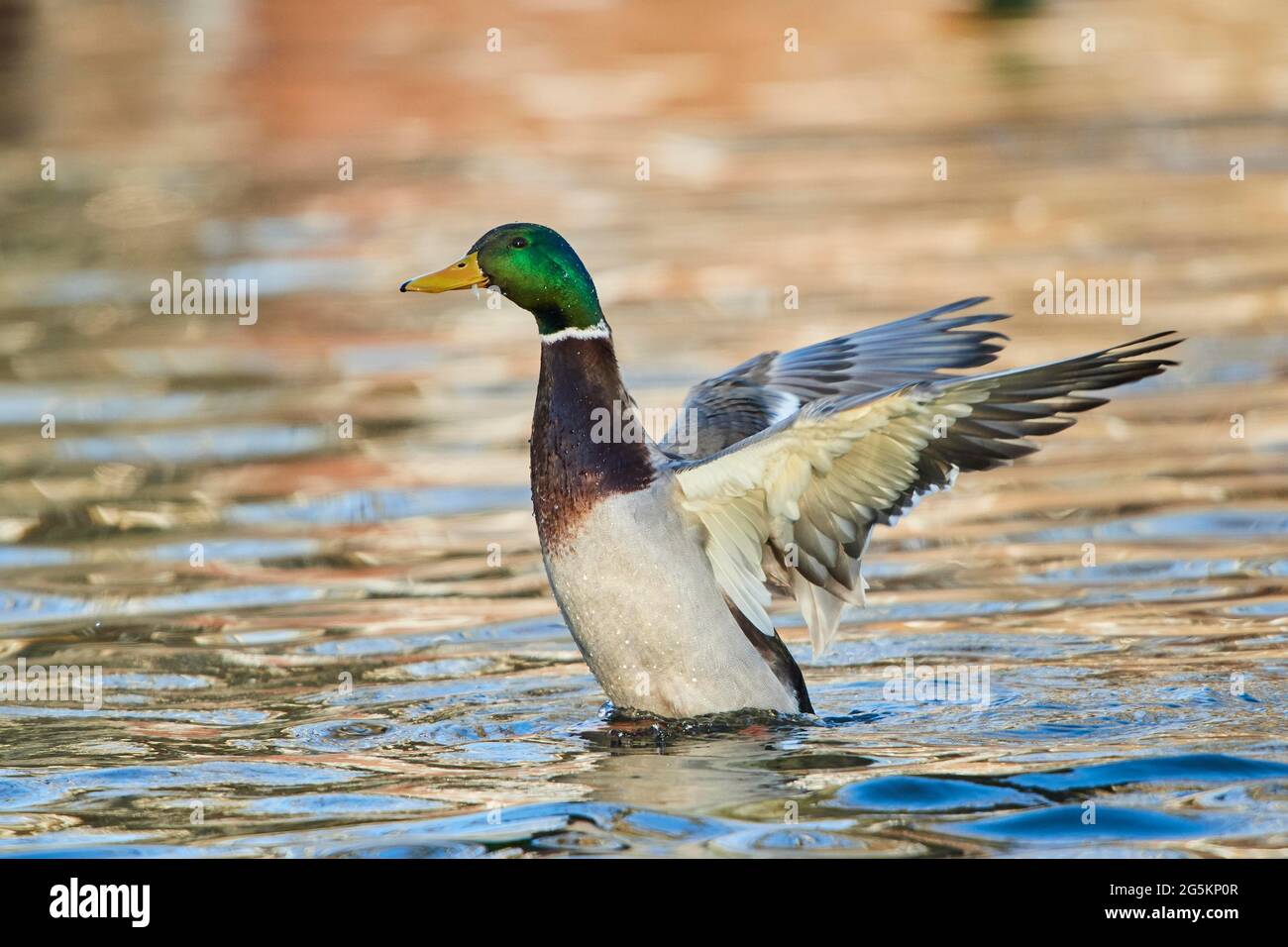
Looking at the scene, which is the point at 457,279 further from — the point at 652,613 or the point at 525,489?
the point at 525,489

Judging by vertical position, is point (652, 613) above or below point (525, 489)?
below

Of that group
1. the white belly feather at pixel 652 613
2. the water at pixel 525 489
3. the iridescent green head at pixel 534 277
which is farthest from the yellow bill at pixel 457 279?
the water at pixel 525 489

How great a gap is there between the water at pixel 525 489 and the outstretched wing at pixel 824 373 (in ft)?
3.38

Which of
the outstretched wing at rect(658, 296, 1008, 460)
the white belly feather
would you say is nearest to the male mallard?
the white belly feather

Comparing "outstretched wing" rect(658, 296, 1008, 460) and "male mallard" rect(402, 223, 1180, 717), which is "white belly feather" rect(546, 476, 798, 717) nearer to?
"male mallard" rect(402, 223, 1180, 717)

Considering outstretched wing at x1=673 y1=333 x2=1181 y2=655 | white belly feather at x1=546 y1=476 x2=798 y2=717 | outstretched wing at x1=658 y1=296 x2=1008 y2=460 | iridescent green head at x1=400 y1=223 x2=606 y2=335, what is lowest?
white belly feather at x1=546 y1=476 x2=798 y2=717

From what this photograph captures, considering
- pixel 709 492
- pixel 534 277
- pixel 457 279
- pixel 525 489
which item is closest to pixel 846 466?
pixel 709 492

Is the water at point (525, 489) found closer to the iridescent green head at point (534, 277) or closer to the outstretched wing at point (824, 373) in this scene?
the outstretched wing at point (824, 373)

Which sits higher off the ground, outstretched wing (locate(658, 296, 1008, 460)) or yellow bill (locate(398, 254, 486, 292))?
yellow bill (locate(398, 254, 486, 292))

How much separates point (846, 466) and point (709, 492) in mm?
518

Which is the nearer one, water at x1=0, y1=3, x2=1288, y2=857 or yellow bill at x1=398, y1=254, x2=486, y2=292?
water at x1=0, y1=3, x2=1288, y2=857

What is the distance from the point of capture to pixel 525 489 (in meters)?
11.1

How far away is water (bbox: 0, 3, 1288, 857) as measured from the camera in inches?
262

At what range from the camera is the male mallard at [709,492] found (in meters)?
6.78
